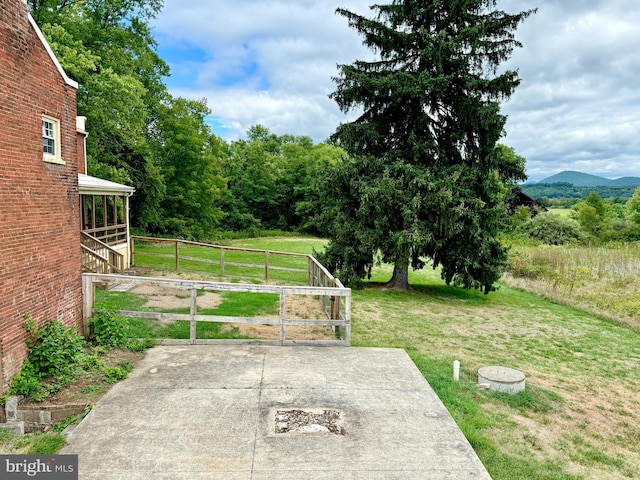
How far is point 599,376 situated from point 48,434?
8.76 m

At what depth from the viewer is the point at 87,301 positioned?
24.0 ft

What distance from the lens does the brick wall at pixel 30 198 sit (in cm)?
544

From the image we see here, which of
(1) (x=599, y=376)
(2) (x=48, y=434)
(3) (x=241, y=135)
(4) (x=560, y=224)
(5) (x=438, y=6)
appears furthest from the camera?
(3) (x=241, y=135)

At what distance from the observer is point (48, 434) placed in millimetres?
4703

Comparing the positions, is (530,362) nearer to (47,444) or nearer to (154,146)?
(47,444)

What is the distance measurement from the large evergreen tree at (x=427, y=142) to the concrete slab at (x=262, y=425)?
7838 mm

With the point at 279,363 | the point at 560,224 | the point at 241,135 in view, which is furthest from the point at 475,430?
the point at 241,135

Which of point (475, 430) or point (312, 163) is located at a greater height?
point (312, 163)

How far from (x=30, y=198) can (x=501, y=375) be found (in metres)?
7.43

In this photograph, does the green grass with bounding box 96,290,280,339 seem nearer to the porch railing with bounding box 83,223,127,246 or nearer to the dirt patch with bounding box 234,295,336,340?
the dirt patch with bounding box 234,295,336,340

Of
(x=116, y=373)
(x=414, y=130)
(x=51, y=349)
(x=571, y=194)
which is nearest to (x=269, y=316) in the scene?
(x=116, y=373)

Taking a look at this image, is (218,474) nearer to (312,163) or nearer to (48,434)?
(48,434)

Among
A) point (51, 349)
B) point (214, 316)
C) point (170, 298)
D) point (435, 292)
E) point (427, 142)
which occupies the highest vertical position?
point (427, 142)

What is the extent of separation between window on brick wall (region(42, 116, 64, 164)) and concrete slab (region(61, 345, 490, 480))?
3467 mm
